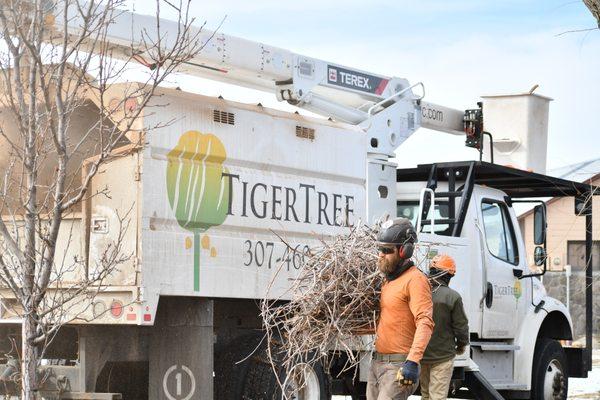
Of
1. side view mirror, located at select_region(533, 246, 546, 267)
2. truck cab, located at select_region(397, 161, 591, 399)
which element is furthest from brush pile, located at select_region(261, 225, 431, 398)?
side view mirror, located at select_region(533, 246, 546, 267)

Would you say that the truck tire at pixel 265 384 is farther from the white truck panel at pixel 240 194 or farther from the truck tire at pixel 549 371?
the truck tire at pixel 549 371

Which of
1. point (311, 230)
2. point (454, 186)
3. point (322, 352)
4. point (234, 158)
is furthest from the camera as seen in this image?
point (454, 186)

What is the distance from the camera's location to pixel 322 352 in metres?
8.34

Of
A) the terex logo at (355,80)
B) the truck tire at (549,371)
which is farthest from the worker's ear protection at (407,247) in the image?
the truck tire at (549,371)

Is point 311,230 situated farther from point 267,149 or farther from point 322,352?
point 322,352

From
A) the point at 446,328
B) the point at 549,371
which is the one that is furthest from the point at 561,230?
the point at 446,328

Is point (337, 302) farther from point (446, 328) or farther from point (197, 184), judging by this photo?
point (197, 184)

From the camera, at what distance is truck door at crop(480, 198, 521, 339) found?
12.5 m

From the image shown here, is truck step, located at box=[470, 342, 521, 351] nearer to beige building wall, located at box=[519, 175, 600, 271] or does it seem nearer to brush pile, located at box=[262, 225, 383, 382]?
brush pile, located at box=[262, 225, 383, 382]

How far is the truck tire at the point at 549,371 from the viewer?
13128mm

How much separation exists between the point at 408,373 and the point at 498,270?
5335 mm

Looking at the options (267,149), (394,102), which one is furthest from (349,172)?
(394,102)

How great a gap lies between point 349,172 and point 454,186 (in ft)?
5.35

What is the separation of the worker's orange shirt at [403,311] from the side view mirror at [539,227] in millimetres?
5204
